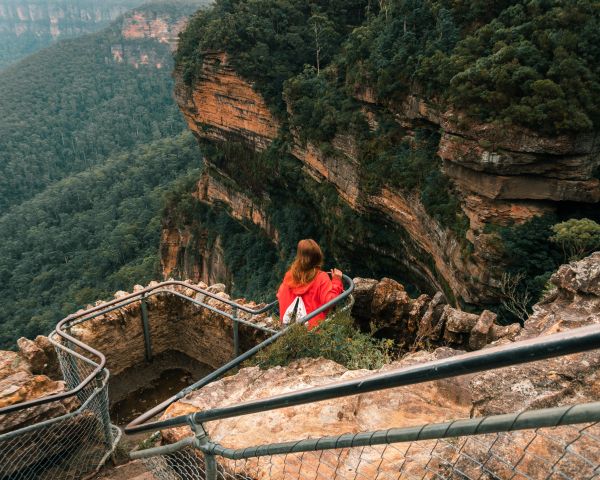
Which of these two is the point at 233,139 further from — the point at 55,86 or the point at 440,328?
the point at 55,86

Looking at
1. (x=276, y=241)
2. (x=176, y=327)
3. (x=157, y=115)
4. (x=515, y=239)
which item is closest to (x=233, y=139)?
(x=276, y=241)

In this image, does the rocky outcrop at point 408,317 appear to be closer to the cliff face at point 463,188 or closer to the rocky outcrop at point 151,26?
the cliff face at point 463,188

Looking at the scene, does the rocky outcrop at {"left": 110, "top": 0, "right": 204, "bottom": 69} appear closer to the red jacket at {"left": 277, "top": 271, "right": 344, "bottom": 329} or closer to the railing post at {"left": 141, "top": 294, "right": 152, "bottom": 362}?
the railing post at {"left": 141, "top": 294, "right": 152, "bottom": 362}

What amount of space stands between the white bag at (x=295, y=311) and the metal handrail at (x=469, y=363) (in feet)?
9.00

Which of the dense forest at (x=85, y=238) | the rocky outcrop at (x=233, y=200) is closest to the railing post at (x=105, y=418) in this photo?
the rocky outcrop at (x=233, y=200)

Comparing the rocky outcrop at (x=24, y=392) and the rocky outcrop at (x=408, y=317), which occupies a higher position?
the rocky outcrop at (x=24, y=392)

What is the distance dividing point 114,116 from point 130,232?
226 ft

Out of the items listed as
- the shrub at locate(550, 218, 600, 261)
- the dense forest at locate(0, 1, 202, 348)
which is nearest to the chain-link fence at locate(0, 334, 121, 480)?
the shrub at locate(550, 218, 600, 261)

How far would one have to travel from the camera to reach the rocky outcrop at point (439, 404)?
246 cm

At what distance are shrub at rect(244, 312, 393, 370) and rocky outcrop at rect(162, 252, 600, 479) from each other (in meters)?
0.14

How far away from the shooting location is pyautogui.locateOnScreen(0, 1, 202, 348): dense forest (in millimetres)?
48344

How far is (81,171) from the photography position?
93.5 meters

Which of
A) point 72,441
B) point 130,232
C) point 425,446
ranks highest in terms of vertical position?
point 425,446

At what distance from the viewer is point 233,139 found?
110 feet
